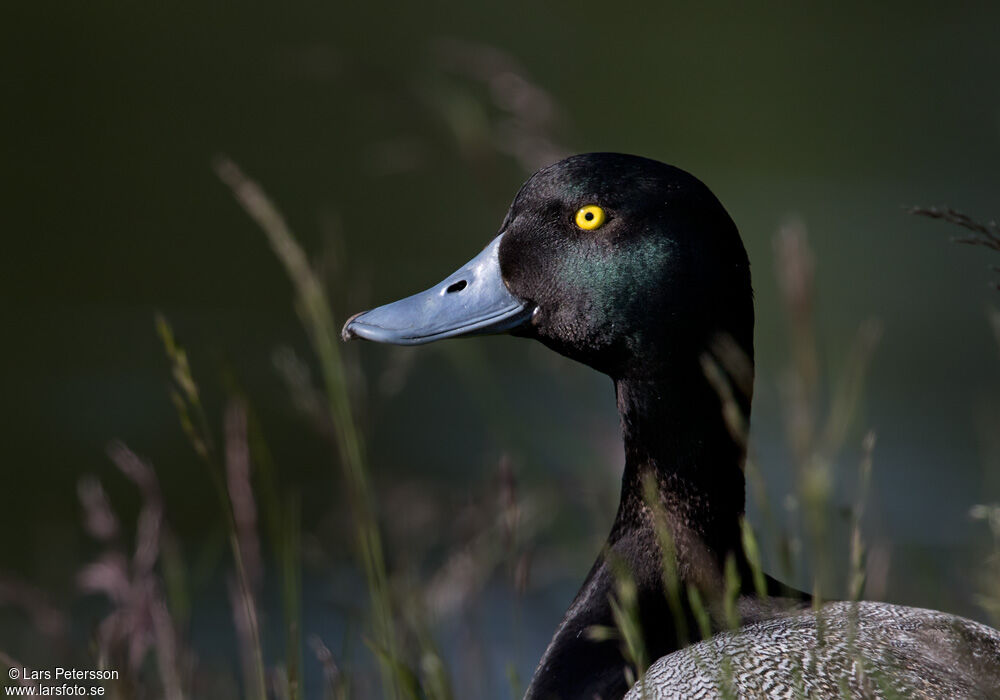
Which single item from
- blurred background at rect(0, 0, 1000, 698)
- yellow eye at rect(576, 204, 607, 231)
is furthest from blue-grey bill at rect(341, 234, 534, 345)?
yellow eye at rect(576, 204, 607, 231)

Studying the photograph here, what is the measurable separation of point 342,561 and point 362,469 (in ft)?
10.7

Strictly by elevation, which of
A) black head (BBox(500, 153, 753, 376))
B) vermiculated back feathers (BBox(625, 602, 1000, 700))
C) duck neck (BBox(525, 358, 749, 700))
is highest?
black head (BBox(500, 153, 753, 376))

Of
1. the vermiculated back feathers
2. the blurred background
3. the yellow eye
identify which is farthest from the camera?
the blurred background

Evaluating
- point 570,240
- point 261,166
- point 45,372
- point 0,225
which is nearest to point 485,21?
point 261,166

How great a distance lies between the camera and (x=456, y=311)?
Answer: 264cm

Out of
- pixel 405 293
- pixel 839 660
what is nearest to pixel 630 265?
pixel 839 660

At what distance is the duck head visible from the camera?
2.46 m

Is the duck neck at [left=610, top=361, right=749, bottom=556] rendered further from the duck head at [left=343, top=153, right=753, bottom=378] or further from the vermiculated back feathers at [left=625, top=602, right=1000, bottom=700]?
the vermiculated back feathers at [left=625, top=602, right=1000, bottom=700]

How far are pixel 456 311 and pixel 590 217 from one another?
1.15 feet

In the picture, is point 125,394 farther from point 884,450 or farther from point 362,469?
point 362,469

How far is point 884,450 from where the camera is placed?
6809 mm

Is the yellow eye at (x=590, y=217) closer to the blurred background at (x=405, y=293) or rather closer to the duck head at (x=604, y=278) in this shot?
the duck head at (x=604, y=278)

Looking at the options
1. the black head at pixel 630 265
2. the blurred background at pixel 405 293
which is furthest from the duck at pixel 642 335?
the blurred background at pixel 405 293

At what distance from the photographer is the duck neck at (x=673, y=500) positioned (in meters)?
2.50
